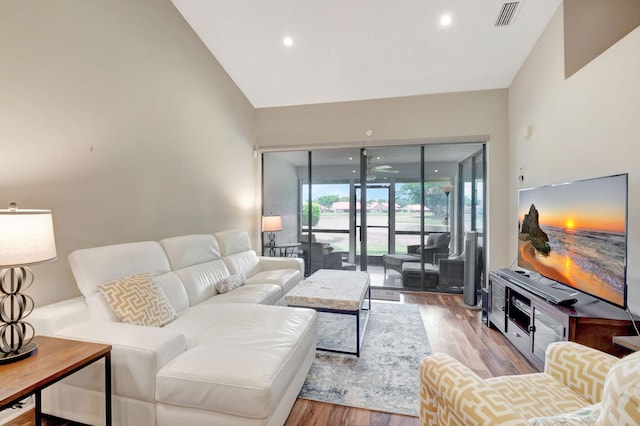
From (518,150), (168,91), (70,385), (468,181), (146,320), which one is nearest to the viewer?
(70,385)

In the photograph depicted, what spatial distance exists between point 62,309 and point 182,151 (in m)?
2.00

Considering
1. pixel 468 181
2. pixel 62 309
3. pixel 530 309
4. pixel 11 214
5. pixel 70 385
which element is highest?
pixel 468 181

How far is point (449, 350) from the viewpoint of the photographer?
105 inches

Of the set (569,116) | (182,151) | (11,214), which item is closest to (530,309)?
(569,116)

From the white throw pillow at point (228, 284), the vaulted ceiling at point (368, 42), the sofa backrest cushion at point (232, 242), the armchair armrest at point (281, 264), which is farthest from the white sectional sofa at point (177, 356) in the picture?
the vaulted ceiling at point (368, 42)

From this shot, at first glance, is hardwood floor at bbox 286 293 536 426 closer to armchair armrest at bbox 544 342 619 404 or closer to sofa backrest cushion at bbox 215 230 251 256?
armchair armrest at bbox 544 342 619 404

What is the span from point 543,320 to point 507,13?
9.47 ft

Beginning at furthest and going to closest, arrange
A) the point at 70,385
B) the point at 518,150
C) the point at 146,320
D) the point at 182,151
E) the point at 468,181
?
the point at 468,181
the point at 518,150
the point at 182,151
the point at 146,320
the point at 70,385

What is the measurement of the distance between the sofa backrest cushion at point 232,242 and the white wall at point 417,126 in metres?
1.78

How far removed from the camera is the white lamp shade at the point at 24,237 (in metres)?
1.29

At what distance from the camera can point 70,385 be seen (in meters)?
1.62

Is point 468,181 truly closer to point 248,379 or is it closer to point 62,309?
point 248,379

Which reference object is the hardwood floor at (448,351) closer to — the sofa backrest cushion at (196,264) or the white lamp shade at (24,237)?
the white lamp shade at (24,237)

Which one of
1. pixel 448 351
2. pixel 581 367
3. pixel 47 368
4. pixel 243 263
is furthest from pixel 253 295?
pixel 581 367
